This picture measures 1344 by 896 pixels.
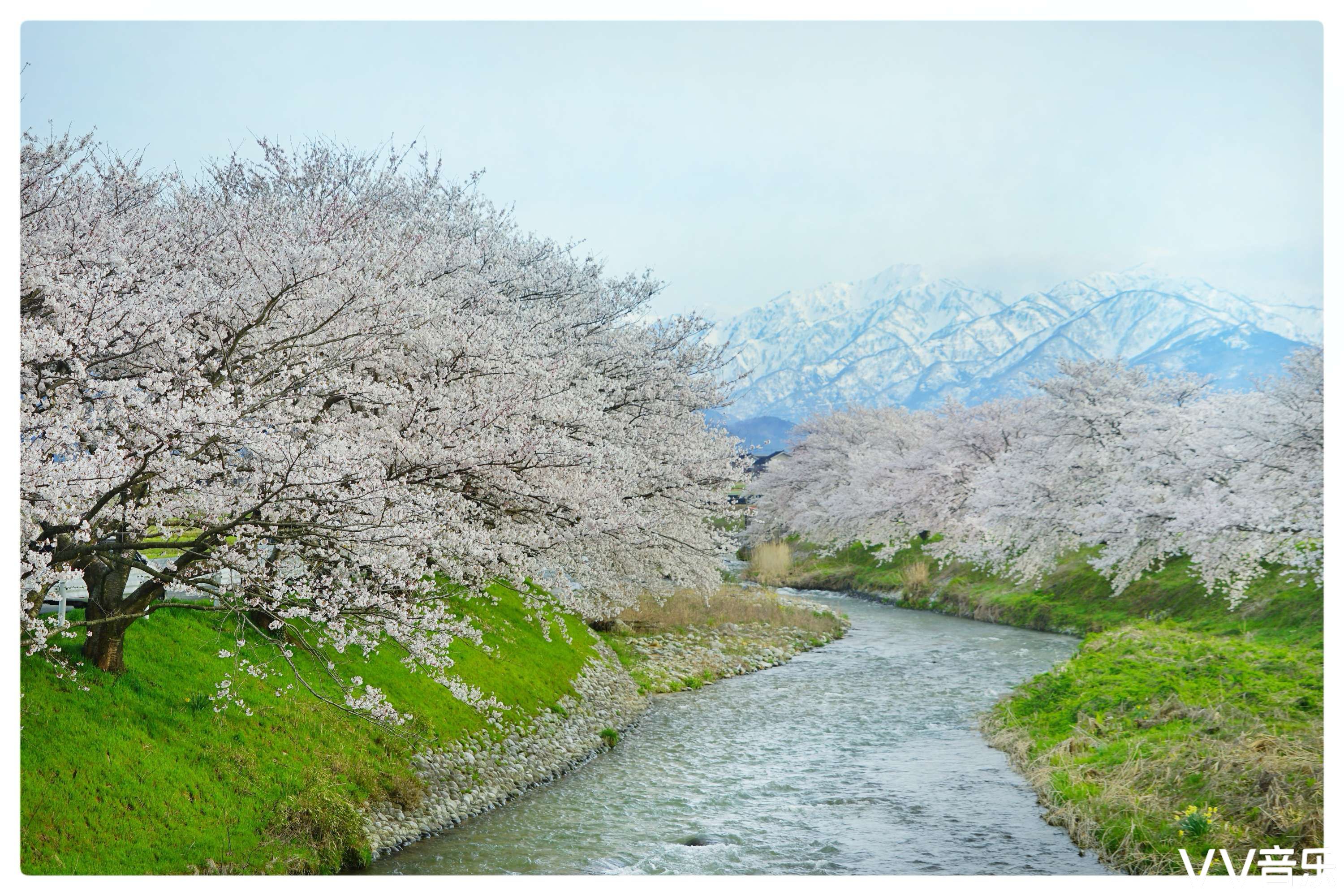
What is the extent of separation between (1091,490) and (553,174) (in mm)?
18068

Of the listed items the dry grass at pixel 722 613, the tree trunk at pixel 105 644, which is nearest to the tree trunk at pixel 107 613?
the tree trunk at pixel 105 644

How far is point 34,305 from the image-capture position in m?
7.50

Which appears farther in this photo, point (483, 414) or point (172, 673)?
point (483, 414)

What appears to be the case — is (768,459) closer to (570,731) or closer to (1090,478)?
(1090,478)

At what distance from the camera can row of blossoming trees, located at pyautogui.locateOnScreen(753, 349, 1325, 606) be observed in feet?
37.1

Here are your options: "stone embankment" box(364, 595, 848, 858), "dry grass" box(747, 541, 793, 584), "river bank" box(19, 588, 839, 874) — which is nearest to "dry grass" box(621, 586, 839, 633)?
"stone embankment" box(364, 595, 848, 858)

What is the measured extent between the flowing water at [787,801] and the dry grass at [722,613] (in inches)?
220

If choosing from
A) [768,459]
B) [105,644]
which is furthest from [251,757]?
[768,459]

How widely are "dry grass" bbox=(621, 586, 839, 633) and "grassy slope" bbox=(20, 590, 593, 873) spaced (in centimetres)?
1277

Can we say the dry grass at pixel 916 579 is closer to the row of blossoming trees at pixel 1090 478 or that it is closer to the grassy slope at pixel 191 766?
the row of blossoming trees at pixel 1090 478

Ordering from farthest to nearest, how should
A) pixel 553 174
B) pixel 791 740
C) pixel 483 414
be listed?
1. pixel 791 740
2. pixel 553 174
3. pixel 483 414

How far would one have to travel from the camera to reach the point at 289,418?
7453 millimetres
